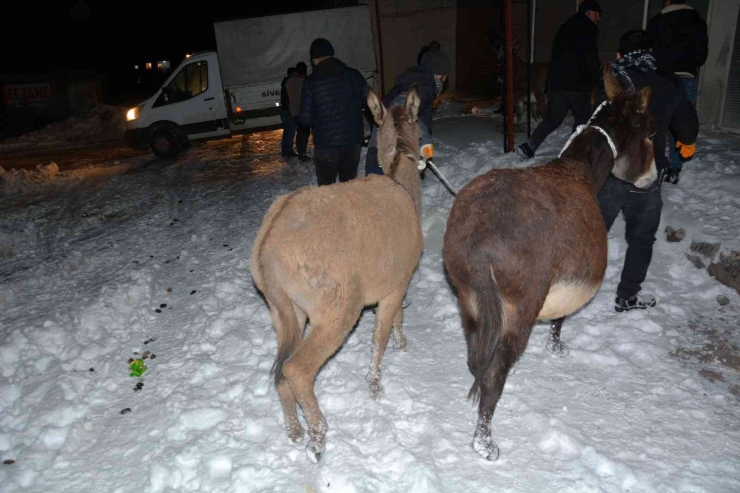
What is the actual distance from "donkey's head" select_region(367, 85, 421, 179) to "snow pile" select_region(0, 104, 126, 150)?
18248 millimetres

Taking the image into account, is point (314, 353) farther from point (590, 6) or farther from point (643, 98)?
point (590, 6)

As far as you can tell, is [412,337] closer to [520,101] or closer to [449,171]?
[449,171]

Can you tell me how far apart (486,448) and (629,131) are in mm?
2785

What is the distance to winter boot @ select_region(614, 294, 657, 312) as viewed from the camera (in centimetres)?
483

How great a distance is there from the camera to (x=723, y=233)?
530cm

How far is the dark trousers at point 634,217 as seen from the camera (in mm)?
4453

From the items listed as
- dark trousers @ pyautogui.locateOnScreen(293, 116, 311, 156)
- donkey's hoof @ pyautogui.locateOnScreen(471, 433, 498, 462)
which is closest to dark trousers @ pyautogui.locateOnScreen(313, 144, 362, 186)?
donkey's hoof @ pyautogui.locateOnScreen(471, 433, 498, 462)

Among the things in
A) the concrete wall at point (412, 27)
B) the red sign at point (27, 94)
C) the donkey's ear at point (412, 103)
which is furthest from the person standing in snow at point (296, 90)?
the red sign at point (27, 94)

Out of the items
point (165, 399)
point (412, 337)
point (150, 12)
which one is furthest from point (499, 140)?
point (150, 12)

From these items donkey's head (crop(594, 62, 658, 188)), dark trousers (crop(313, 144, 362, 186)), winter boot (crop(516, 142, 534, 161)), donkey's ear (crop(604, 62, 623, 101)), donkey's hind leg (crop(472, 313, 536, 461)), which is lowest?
donkey's hind leg (crop(472, 313, 536, 461))

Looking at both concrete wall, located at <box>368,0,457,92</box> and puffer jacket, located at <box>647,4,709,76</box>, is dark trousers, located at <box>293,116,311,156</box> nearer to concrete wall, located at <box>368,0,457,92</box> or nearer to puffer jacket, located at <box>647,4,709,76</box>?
puffer jacket, located at <box>647,4,709,76</box>

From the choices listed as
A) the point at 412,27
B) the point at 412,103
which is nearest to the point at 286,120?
the point at 412,103

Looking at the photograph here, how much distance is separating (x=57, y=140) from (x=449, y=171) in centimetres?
1952

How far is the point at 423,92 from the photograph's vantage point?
5.95 m
